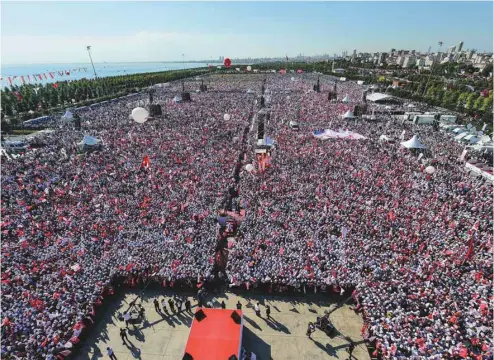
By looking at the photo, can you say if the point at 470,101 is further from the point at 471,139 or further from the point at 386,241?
the point at 386,241

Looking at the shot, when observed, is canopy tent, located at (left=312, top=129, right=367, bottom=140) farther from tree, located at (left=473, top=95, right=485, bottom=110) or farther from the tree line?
the tree line

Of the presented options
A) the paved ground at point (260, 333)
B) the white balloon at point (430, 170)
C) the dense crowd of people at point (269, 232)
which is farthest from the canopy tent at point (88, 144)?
the white balloon at point (430, 170)

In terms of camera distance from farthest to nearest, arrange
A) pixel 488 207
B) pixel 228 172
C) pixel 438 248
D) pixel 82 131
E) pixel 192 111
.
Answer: pixel 192 111
pixel 82 131
pixel 228 172
pixel 488 207
pixel 438 248

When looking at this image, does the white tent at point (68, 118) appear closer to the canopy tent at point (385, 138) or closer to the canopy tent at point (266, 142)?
the canopy tent at point (266, 142)

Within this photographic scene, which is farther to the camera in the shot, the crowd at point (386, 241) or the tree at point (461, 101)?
the tree at point (461, 101)

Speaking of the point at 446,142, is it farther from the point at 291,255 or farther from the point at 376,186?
the point at 291,255

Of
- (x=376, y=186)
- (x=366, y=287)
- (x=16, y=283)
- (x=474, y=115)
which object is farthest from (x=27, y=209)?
(x=474, y=115)

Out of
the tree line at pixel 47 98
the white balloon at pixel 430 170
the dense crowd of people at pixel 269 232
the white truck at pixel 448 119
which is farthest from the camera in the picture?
the tree line at pixel 47 98
